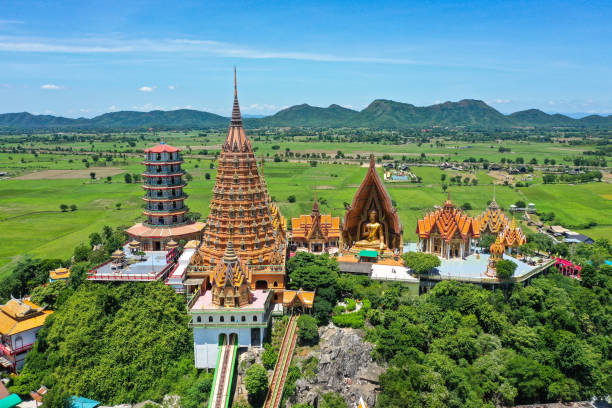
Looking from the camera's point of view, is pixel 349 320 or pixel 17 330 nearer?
pixel 349 320

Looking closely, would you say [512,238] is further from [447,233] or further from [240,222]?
A: [240,222]

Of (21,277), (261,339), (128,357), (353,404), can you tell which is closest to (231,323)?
(261,339)

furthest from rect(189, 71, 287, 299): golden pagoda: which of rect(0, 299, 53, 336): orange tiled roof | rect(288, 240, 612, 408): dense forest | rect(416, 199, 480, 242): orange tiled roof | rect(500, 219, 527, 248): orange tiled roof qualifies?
rect(500, 219, 527, 248): orange tiled roof

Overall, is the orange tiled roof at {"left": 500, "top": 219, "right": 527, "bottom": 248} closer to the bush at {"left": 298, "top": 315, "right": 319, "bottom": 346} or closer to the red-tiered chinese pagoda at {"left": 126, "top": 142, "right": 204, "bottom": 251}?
the bush at {"left": 298, "top": 315, "right": 319, "bottom": 346}

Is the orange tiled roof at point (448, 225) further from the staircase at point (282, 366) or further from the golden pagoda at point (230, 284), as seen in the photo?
the golden pagoda at point (230, 284)

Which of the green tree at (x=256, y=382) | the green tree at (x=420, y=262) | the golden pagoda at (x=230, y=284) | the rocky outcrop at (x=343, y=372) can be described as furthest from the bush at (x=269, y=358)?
the green tree at (x=420, y=262)

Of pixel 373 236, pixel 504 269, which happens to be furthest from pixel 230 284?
pixel 504 269
